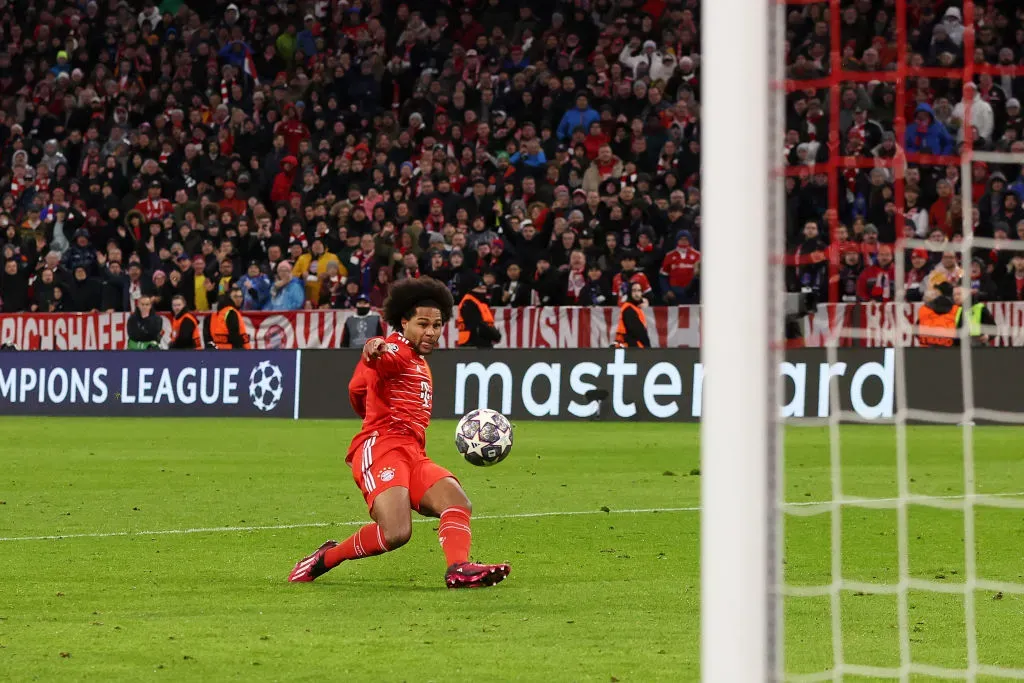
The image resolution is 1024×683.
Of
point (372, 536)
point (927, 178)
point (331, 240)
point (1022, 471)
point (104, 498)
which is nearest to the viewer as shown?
point (372, 536)

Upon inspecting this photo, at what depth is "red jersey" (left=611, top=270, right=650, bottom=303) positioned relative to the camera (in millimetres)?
20672

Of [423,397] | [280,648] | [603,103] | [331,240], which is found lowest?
[280,648]

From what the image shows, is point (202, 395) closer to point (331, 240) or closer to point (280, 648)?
point (331, 240)

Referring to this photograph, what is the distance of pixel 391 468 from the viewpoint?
24.9ft

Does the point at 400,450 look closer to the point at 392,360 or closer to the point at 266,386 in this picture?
the point at 392,360

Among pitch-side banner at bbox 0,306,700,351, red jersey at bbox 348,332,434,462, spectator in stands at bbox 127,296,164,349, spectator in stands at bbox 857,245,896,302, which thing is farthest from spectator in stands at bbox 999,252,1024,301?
red jersey at bbox 348,332,434,462

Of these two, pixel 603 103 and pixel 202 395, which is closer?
pixel 202 395

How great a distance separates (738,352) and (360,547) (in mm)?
4035

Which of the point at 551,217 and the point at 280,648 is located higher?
the point at 551,217

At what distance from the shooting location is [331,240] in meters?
23.8

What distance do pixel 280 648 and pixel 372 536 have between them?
163cm

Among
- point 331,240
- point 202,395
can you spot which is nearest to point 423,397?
point 202,395

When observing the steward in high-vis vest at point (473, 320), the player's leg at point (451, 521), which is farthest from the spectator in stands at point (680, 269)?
the player's leg at point (451, 521)

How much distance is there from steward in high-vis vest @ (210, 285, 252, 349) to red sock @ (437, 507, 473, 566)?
50.1 feet
